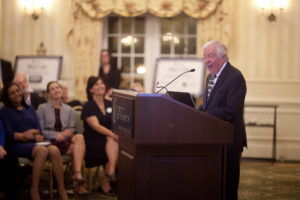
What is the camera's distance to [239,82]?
3037 mm

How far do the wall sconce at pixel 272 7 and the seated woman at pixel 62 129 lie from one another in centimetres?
394

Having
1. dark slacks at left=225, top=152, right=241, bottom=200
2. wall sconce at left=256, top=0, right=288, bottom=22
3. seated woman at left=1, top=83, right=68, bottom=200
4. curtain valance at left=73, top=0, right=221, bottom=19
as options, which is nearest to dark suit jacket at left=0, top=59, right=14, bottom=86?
curtain valance at left=73, top=0, right=221, bottom=19

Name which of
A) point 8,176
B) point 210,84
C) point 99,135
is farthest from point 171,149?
point 99,135

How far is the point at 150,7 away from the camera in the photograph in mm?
7695

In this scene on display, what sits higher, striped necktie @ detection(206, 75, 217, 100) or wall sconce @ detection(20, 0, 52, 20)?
wall sconce @ detection(20, 0, 52, 20)

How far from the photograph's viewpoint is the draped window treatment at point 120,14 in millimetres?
7652

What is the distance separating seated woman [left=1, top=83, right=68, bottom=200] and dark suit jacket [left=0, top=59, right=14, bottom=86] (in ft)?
10.3

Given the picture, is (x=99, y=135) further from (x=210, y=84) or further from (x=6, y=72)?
(x=6, y=72)

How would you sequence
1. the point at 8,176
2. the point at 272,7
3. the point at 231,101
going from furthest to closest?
1. the point at 272,7
2. the point at 8,176
3. the point at 231,101

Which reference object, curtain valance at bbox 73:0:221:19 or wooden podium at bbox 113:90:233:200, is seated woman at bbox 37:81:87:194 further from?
curtain valance at bbox 73:0:221:19

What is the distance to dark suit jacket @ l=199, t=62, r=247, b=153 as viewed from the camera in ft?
9.68

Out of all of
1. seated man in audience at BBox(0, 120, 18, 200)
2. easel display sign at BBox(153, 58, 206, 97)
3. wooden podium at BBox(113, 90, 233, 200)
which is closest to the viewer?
wooden podium at BBox(113, 90, 233, 200)

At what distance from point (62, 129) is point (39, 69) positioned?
9.34 ft

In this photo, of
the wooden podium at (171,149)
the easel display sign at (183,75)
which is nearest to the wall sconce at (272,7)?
the easel display sign at (183,75)
